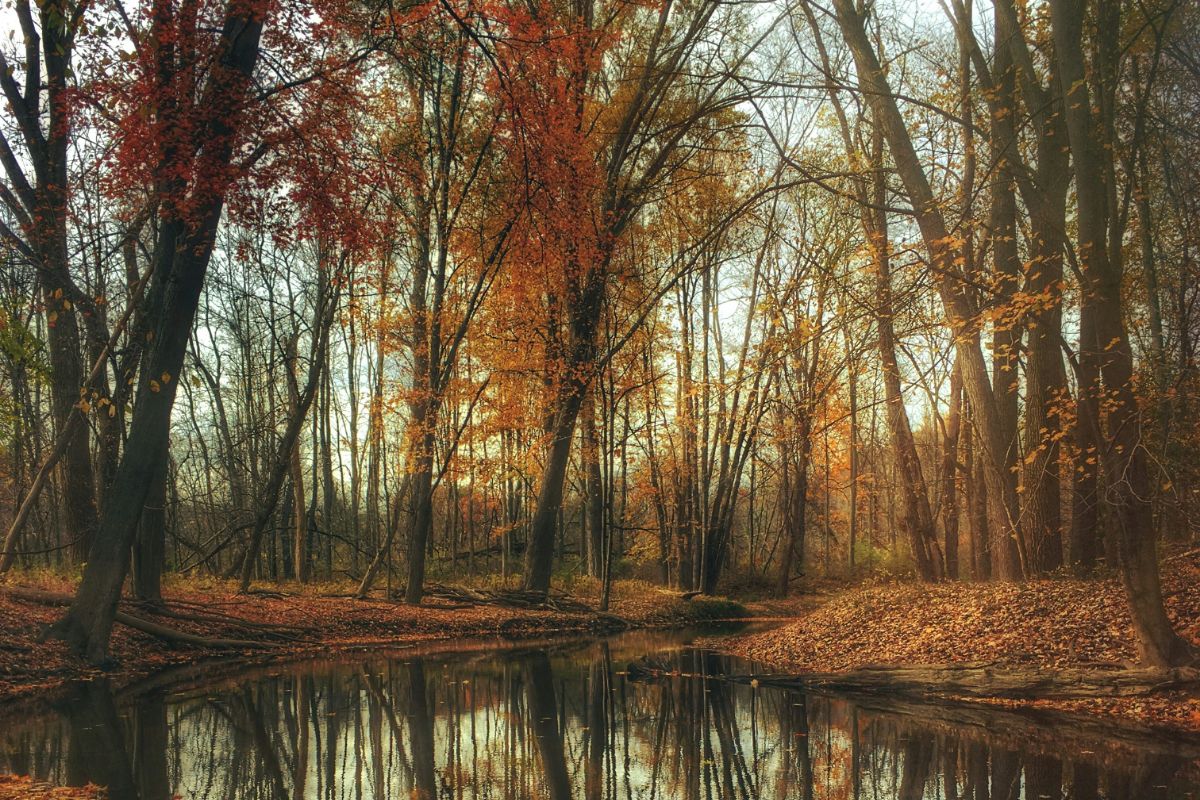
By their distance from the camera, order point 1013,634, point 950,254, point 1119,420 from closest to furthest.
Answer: point 1119,420 → point 1013,634 → point 950,254

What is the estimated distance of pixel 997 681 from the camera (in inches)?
375

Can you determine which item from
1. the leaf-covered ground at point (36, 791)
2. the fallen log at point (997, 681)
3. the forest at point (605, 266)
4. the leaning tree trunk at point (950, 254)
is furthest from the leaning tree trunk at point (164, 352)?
the leaning tree trunk at point (950, 254)

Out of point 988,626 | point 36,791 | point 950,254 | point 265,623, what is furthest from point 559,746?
point 950,254

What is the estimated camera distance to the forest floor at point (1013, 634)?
348 inches

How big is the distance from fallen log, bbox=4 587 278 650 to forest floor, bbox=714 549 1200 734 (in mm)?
8272

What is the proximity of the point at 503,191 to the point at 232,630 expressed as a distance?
34.4ft

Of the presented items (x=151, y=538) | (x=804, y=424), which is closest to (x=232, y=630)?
(x=151, y=538)

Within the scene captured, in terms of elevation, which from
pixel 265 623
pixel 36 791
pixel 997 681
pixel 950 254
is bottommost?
pixel 997 681

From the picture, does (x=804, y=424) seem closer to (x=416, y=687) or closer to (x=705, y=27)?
(x=705, y=27)

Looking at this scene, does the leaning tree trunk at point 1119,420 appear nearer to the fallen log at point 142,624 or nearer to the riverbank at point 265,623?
the riverbank at point 265,623

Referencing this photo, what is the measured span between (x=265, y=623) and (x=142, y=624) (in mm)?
2607

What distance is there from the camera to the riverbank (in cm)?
1063

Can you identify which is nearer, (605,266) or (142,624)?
(142,624)

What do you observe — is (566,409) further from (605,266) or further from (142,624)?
(142,624)
